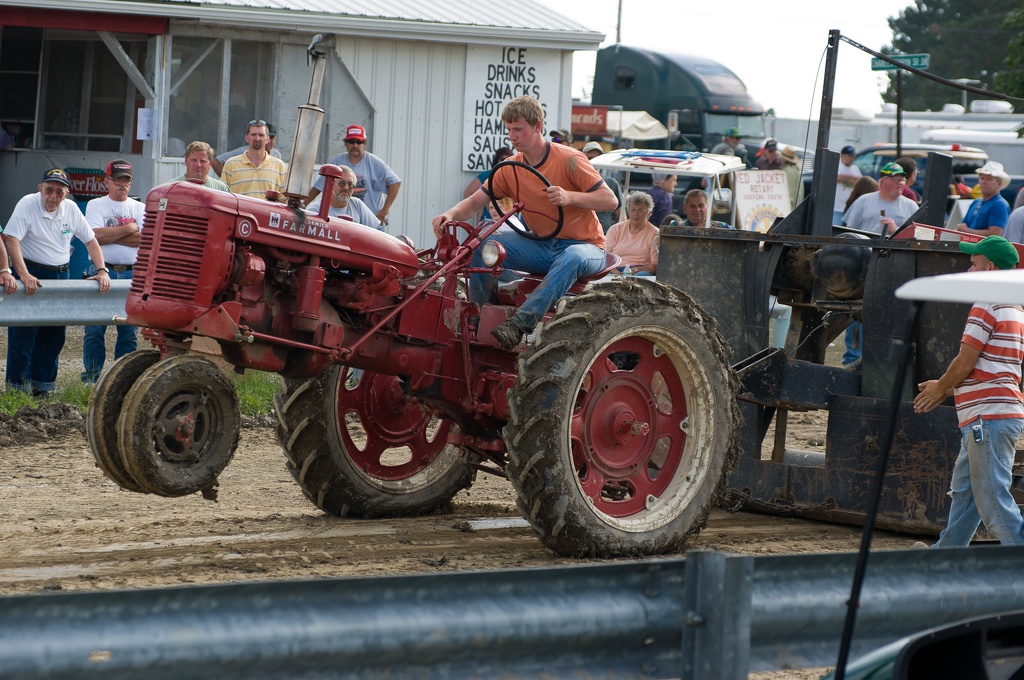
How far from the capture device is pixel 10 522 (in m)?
6.59

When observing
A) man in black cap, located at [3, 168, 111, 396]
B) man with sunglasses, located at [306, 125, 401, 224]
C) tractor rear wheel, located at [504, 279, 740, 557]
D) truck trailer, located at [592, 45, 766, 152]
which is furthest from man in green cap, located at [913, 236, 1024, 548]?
truck trailer, located at [592, 45, 766, 152]

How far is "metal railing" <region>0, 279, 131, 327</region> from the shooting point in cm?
885

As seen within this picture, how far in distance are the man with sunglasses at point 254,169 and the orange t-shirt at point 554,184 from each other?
15.7ft

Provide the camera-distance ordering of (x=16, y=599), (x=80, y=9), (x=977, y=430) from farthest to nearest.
Answer: (x=80, y=9) → (x=977, y=430) → (x=16, y=599)

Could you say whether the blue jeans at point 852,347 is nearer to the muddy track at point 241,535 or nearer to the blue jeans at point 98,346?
the muddy track at point 241,535

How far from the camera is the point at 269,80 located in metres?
14.6

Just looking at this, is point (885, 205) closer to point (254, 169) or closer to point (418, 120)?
point (418, 120)

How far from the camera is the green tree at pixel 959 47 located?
180ft

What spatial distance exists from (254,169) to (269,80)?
12.5ft

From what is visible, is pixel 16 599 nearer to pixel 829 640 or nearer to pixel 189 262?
pixel 829 640

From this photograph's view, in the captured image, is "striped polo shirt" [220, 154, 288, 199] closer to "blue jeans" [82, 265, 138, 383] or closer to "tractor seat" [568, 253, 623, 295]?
"blue jeans" [82, 265, 138, 383]

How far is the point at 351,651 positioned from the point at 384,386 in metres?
4.18

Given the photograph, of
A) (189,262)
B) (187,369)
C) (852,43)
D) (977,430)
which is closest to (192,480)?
(187,369)

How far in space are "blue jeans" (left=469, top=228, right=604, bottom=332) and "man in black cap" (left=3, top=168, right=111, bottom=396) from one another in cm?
371
